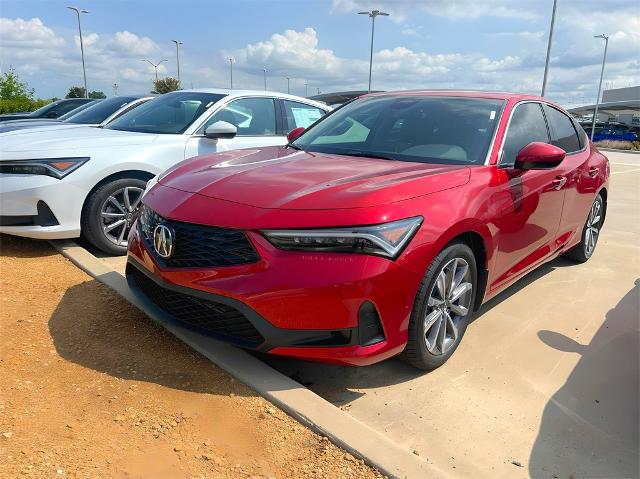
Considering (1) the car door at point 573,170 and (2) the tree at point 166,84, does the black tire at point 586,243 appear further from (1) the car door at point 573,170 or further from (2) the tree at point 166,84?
(2) the tree at point 166,84

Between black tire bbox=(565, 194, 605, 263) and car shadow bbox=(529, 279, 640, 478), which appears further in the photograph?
black tire bbox=(565, 194, 605, 263)

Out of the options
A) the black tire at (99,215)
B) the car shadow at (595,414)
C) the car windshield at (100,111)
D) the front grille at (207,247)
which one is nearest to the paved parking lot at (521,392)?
the car shadow at (595,414)

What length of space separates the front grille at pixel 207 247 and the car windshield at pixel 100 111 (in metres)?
5.25

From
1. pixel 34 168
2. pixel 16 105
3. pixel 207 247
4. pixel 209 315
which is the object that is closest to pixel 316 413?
pixel 209 315

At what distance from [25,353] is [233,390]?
1226mm

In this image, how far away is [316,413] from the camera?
241 cm

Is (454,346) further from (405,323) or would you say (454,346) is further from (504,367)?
(405,323)

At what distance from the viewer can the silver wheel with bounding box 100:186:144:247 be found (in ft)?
15.3

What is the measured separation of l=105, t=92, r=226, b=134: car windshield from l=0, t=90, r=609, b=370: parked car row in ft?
1.55

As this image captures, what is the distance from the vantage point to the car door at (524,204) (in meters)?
3.34

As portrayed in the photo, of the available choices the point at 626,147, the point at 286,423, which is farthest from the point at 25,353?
the point at 626,147

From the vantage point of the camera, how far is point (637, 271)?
508cm

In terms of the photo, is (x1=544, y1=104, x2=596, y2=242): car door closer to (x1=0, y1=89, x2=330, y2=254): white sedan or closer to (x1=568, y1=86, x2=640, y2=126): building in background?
(x1=0, y1=89, x2=330, y2=254): white sedan

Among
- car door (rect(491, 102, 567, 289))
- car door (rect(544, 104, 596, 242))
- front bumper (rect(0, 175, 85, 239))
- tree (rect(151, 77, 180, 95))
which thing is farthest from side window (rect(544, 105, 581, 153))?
tree (rect(151, 77, 180, 95))
